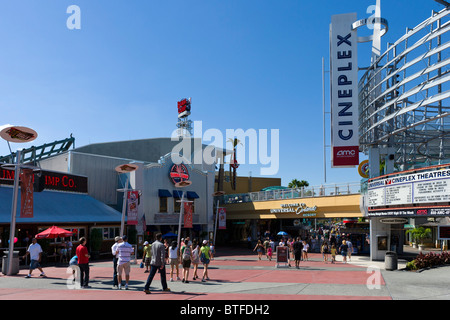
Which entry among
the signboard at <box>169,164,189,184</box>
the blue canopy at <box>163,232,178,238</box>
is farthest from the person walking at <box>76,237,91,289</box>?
the signboard at <box>169,164,189,184</box>

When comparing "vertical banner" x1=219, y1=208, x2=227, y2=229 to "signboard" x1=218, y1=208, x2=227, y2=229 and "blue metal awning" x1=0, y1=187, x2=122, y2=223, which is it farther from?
"blue metal awning" x1=0, y1=187, x2=122, y2=223

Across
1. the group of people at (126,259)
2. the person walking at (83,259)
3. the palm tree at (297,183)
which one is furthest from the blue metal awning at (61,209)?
the palm tree at (297,183)

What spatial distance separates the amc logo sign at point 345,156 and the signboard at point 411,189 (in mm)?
1893

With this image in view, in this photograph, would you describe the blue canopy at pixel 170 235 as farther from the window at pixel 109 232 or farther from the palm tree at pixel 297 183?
the palm tree at pixel 297 183

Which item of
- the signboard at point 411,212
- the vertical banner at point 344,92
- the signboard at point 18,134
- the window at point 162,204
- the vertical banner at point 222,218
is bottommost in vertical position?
the vertical banner at point 222,218

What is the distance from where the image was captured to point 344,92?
2864 centimetres

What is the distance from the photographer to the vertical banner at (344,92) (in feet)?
93.0

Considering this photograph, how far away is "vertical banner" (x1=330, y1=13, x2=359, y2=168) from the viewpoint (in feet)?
93.0

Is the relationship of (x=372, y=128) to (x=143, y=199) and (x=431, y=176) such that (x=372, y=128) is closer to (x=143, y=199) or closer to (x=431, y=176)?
(x=431, y=176)

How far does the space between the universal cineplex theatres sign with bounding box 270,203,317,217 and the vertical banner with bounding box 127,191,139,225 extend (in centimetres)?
1364

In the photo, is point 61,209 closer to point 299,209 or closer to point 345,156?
point 299,209

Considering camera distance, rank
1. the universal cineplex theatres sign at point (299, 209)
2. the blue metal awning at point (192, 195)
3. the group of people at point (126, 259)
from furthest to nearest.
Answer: the blue metal awning at point (192, 195) < the universal cineplex theatres sign at point (299, 209) < the group of people at point (126, 259)

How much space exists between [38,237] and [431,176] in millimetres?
21838
